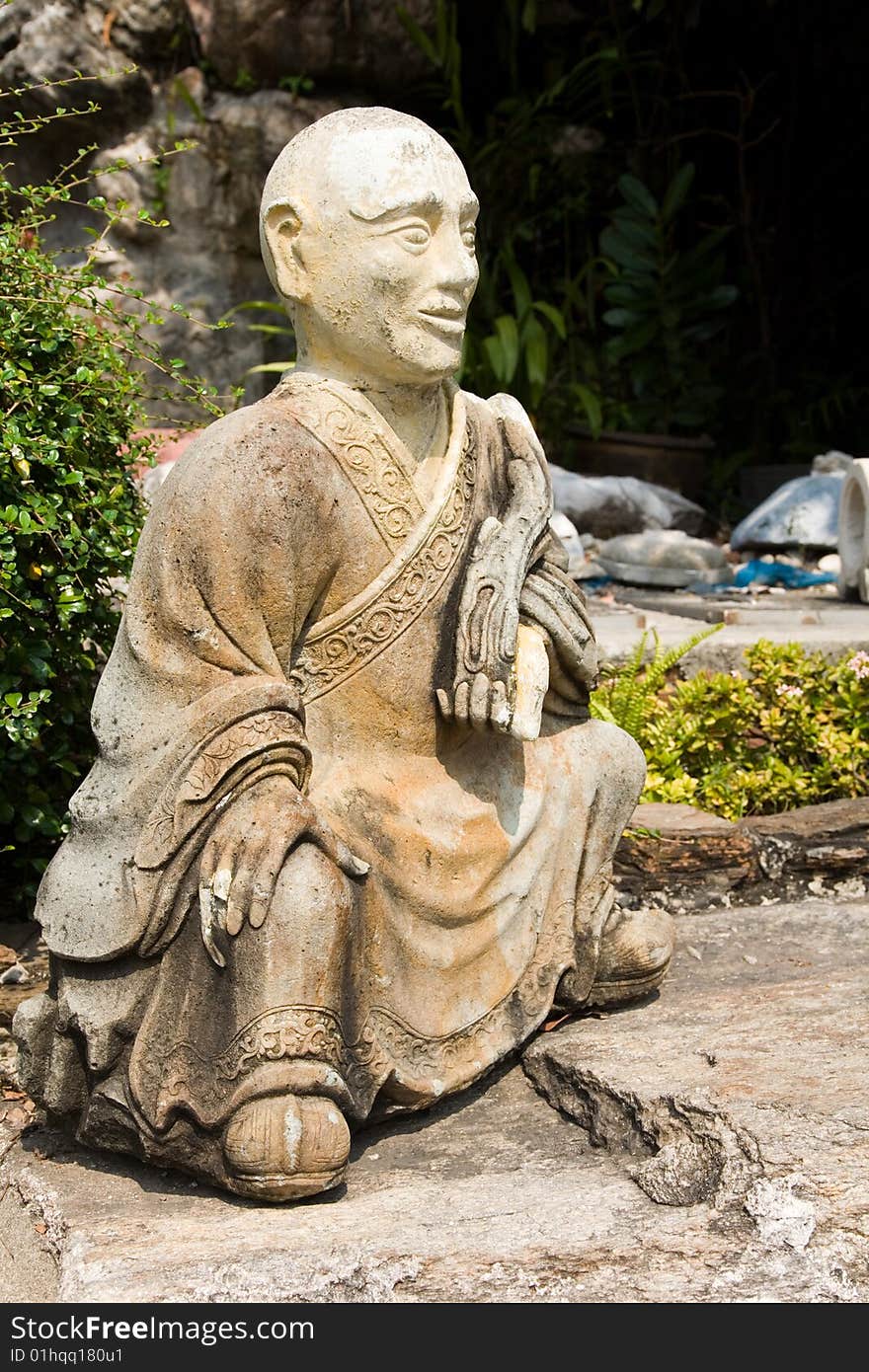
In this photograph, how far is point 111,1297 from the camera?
2098 millimetres

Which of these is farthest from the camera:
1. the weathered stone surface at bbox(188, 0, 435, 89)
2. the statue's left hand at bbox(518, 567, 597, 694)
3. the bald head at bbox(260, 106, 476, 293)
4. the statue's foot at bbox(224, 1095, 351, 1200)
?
the weathered stone surface at bbox(188, 0, 435, 89)

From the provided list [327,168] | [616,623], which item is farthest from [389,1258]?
[616,623]

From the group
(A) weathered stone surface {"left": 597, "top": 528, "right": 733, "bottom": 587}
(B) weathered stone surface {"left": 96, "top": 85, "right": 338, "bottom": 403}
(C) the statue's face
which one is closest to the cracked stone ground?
(C) the statue's face

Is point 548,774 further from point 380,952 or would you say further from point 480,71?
point 480,71

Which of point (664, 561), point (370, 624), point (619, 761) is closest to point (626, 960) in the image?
point (619, 761)

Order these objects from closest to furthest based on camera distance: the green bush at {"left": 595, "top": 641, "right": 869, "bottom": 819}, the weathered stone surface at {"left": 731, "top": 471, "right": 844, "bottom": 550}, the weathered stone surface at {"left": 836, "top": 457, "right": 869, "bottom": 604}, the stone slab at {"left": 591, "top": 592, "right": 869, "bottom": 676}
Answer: the green bush at {"left": 595, "top": 641, "right": 869, "bottom": 819} → the stone slab at {"left": 591, "top": 592, "right": 869, "bottom": 676} → the weathered stone surface at {"left": 836, "top": 457, "right": 869, "bottom": 604} → the weathered stone surface at {"left": 731, "top": 471, "right": 844, "bottom": 550}

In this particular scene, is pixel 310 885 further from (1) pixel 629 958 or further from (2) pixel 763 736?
(2) pixel 763 736

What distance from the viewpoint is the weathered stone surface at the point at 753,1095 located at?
87.4 inches

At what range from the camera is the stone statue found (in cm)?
240

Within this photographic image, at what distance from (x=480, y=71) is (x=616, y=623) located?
16.6 feet

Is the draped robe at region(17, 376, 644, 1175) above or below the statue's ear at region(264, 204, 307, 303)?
below

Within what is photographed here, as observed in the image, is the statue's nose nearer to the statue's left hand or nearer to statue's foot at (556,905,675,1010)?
the statue's left hand

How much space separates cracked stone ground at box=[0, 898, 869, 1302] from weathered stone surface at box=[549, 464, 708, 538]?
499cm

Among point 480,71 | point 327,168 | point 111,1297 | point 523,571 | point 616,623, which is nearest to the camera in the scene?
point 111,1297
